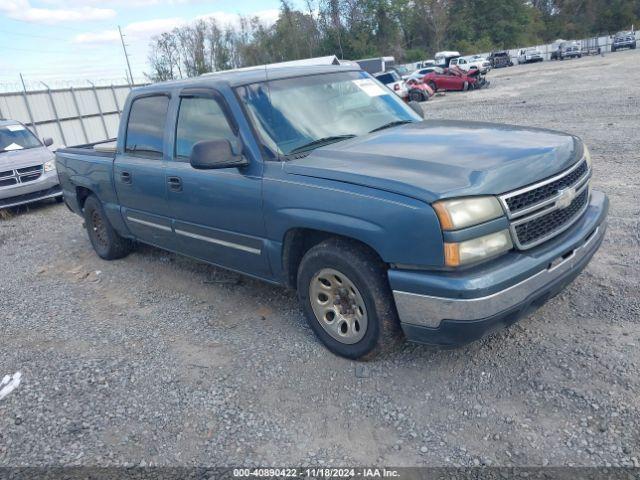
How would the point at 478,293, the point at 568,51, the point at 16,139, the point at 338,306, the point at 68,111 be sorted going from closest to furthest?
1. the point at 478,293
2. the point at 338,306
3. the point at 16,139
4. the point at 68,111
5. the point at 568,51

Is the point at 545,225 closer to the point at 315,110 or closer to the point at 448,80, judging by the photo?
the point at 315,110

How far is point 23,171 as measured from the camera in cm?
945

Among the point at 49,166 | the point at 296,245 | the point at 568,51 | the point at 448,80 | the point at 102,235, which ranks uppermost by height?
the point at 49,166

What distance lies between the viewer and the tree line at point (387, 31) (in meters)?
71.6

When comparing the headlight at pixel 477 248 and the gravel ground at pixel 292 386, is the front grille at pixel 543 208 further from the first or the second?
the gravel ground at pixel 292 386

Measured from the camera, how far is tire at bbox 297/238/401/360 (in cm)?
315

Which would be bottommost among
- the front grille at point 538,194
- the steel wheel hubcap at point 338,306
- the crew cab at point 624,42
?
the crew cab at point 624,42

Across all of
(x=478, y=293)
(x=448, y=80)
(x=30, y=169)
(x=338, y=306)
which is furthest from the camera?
(x=448, y=80)

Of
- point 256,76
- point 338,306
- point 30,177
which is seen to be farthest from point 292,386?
point 30,177

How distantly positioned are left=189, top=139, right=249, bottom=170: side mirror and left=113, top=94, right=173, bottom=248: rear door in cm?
109

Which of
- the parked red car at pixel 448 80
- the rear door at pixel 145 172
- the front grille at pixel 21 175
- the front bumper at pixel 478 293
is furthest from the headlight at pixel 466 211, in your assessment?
the parked red car at pixel 448 80

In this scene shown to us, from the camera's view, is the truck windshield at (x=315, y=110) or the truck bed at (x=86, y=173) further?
the truck bed at (x=86, y=173)

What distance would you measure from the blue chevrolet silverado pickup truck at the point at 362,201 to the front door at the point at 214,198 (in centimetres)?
1

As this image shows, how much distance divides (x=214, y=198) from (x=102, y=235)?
288 centimetres
